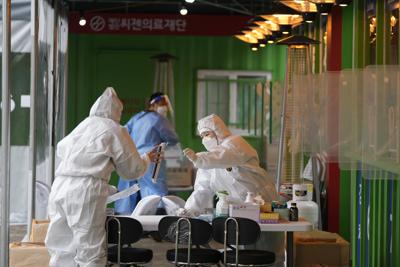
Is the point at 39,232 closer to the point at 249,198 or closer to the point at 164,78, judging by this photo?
the point at 249,198

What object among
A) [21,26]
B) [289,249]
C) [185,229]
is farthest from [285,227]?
[21,26]

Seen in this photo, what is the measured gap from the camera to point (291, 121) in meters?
10.2

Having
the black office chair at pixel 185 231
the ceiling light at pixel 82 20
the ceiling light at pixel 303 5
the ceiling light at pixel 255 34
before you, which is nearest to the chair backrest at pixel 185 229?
the black office chair at pixel 185 231

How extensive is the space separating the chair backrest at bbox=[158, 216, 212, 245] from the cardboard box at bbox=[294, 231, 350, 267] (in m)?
1.21

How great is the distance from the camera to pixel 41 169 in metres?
11.1

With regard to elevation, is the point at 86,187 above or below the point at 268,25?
below

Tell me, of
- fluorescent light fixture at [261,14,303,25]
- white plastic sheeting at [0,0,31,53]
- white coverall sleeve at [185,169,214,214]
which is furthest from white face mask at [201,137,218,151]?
white plastic sheeting at [0,0,31,53]

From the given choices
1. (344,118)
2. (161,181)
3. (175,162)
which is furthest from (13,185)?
(175,162)

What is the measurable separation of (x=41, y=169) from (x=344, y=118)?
4.96 metres

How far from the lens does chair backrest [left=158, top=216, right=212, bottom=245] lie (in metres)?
7.15

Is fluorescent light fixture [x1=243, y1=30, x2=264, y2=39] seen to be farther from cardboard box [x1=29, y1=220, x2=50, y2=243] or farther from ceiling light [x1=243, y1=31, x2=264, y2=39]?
cardboard box [x1=29, y1=220, x2=50, y2=243]

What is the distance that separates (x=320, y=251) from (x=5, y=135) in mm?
2745

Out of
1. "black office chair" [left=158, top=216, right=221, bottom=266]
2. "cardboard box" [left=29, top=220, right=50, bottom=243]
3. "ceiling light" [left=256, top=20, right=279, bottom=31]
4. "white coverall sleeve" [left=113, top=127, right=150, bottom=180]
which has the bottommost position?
"cardboard box" [left=29, top=220, right=50, bottom=243]

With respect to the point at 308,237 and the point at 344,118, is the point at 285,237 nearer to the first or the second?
the point at 308,237
